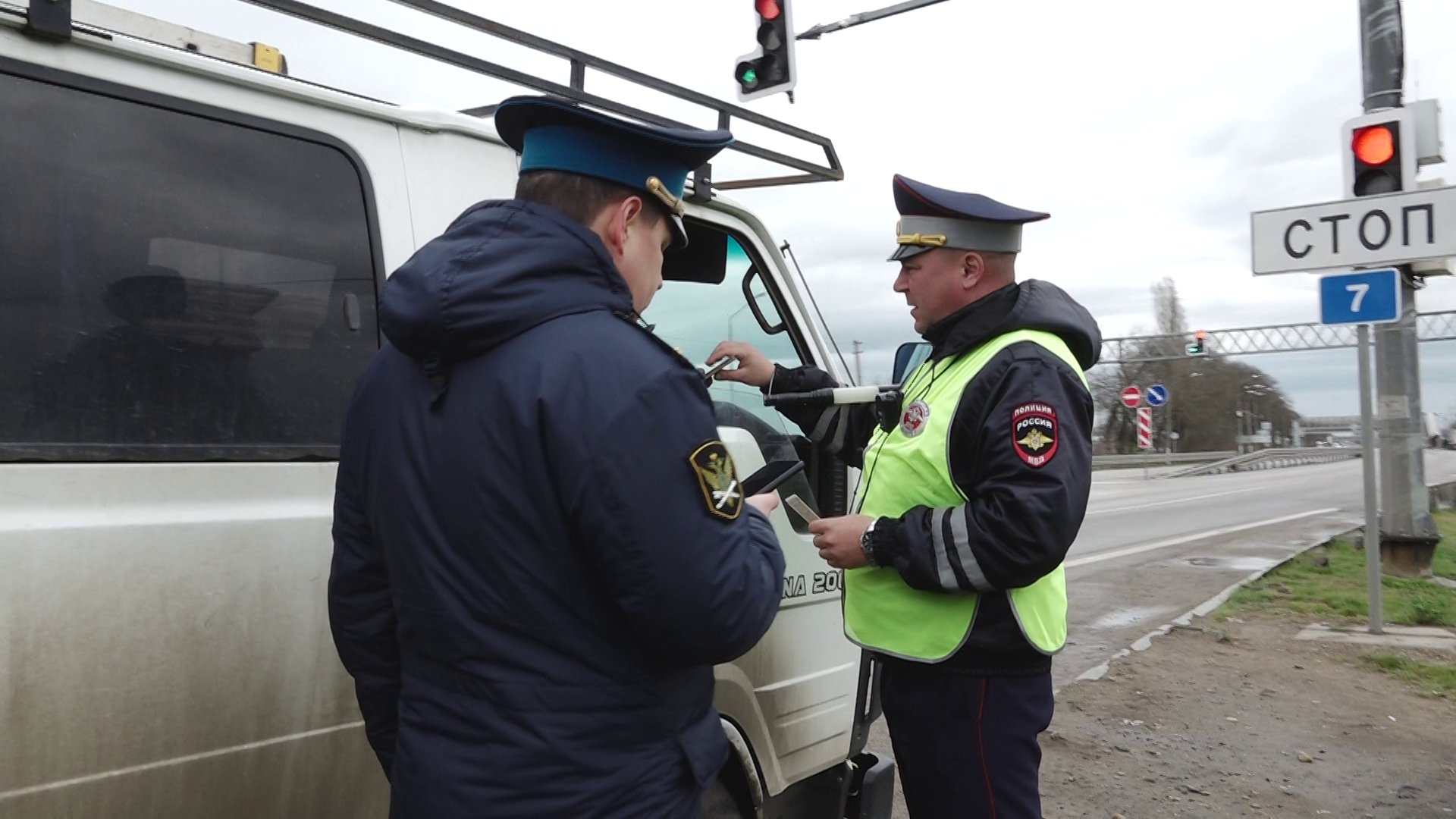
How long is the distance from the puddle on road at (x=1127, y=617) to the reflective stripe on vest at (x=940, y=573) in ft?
21.0

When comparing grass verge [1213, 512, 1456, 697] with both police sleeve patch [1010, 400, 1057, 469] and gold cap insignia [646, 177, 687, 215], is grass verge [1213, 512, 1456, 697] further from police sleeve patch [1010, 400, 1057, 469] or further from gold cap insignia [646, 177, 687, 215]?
gold cap insignia [646, 177, 687, 215]

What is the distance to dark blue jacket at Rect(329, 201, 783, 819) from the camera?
1502mm

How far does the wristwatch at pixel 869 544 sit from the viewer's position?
2.57 metres

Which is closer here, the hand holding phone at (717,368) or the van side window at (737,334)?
the hand holding phone at (717,368)

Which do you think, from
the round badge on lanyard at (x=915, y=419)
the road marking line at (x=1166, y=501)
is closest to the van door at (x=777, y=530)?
the round badge on lanyard at (x=915, y=419)

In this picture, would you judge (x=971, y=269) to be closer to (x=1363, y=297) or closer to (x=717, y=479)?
(x=717, y=479)

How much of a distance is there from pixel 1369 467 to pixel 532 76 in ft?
22.6

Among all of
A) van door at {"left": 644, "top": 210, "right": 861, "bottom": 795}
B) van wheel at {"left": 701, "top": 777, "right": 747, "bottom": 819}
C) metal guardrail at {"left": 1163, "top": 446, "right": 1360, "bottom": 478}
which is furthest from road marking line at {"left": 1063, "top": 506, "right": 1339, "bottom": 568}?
metal guardrail at {"left": 1163, "top": 446, "right": 1360, "bottom": 478}

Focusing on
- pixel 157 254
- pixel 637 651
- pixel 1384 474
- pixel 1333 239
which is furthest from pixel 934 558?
pixel 1384 474

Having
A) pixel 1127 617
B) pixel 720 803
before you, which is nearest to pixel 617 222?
pixel 720 803

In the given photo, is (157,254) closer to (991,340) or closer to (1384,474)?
(991,340)

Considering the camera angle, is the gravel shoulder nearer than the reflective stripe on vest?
No

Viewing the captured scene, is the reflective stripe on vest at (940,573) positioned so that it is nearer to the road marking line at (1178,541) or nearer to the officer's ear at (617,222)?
the officer's ear at (617,222)

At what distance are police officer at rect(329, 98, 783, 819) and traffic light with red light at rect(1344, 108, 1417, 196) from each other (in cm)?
680
